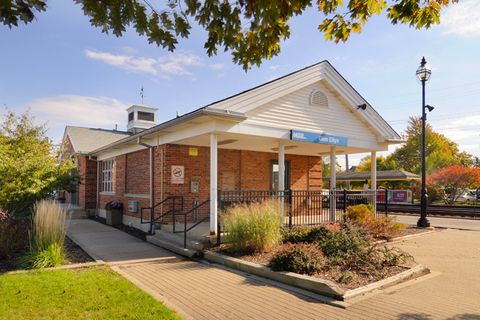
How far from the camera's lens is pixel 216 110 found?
8.55 m

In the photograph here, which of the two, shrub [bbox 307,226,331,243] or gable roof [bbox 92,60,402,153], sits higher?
gable roof [bbox 92,60,402,153]

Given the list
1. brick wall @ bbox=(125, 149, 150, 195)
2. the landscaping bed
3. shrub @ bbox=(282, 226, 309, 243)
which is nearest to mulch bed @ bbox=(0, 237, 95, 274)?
the landscaping bed

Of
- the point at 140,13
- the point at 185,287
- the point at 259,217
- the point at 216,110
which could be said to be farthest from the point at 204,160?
the point at 140,13

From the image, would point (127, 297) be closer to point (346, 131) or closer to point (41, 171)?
point (41, 171)

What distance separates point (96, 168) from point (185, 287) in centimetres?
1457

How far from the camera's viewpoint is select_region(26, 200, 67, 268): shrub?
7.07 meters

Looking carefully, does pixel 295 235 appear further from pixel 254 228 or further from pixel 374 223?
pixel 374 223

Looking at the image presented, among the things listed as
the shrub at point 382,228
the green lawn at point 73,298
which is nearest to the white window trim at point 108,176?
the green lawn at point 73,298

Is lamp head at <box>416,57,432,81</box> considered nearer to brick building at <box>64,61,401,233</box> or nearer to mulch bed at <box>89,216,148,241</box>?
brick building at <box>64,61,401,233</box>

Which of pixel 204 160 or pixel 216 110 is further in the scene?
pixel 204 160

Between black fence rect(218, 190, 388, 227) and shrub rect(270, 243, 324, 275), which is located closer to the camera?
shrub rect(270, 243, 324, 275)

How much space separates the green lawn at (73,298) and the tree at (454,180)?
28.1m

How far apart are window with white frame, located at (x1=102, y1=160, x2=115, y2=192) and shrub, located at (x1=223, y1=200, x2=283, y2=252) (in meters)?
10.1

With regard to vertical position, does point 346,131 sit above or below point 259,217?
above
